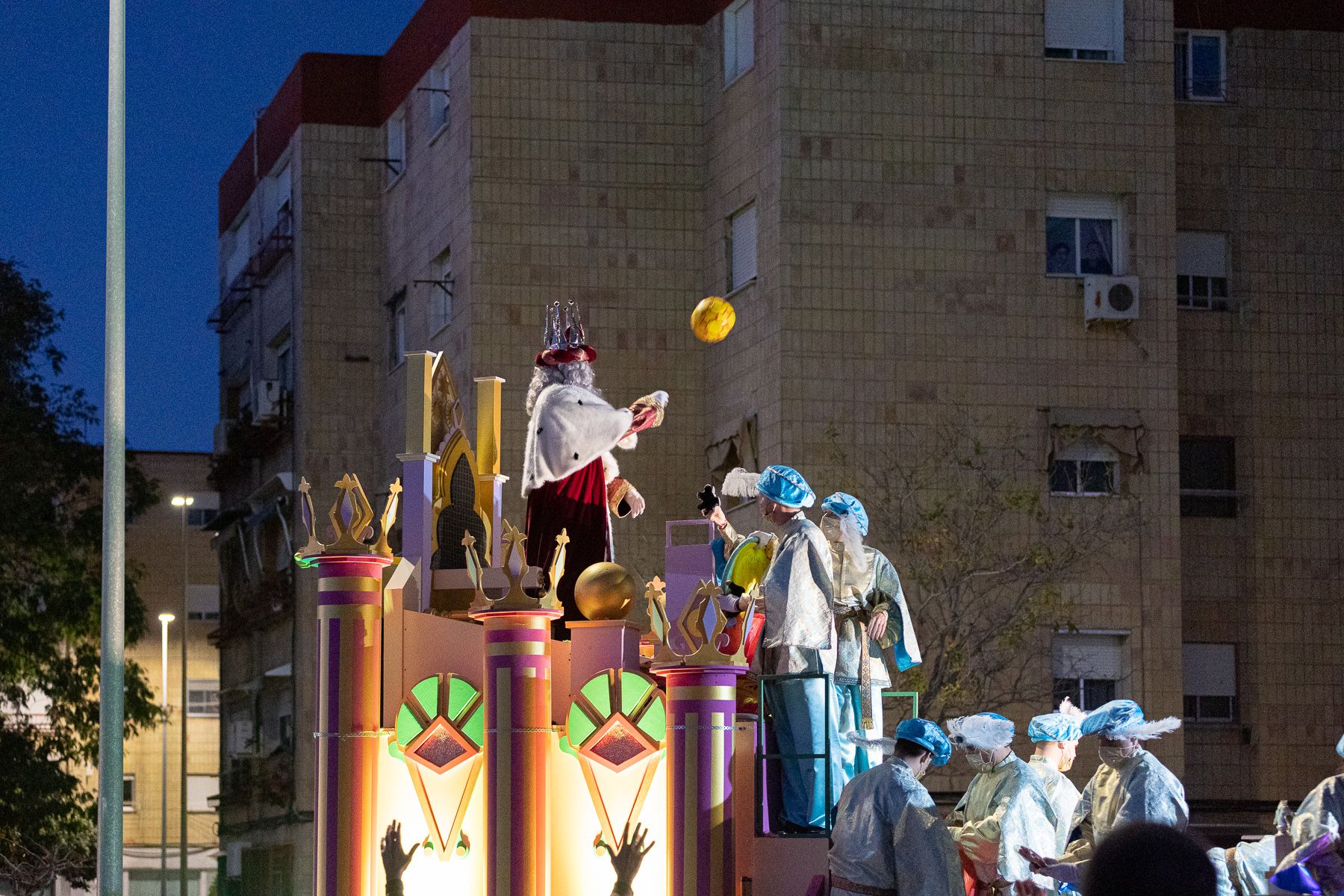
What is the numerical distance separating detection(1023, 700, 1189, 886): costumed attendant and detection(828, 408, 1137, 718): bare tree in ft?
34.4

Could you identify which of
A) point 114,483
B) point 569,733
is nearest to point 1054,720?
point 569,733

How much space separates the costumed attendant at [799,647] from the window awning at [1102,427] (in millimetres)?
12661

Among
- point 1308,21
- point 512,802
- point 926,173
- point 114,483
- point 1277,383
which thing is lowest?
point 512,802

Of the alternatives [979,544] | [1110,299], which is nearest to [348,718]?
[979,544]

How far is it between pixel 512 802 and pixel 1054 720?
Answer: 3269 mm

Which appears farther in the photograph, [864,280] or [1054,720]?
[864,280]

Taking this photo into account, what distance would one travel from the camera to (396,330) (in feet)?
103

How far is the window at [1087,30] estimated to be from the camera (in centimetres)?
2552

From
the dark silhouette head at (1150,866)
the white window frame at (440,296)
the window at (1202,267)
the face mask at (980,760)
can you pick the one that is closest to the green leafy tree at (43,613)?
the white window frame at (440,296)

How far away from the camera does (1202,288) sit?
Answer: 26.9m

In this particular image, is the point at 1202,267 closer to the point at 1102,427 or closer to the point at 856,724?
the point at 1102,427

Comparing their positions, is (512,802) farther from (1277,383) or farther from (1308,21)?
(1308,21)

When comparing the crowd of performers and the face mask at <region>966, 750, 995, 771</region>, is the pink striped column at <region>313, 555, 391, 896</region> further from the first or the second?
the face mask at <region>966, 750, 995, 771</region>

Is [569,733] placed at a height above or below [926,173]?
below
